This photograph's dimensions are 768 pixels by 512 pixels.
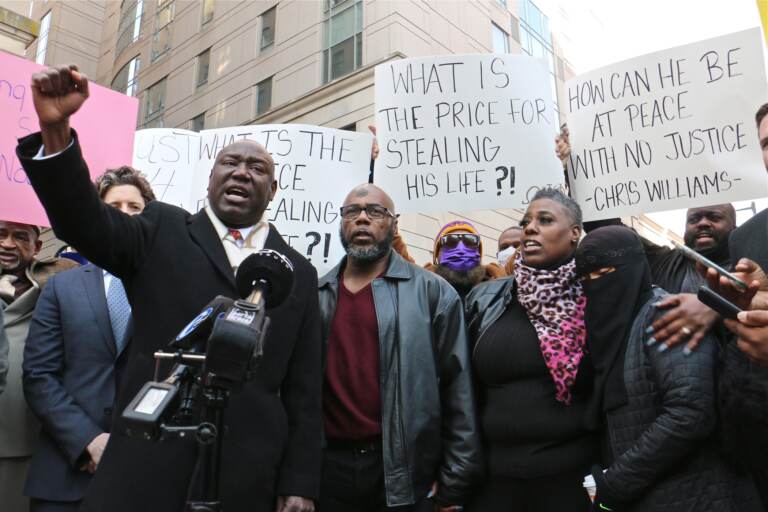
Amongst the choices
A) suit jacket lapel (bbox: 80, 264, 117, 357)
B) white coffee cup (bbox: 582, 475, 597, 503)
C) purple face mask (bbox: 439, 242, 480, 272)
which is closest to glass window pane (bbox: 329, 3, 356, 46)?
purple face mask (bbox: 439, 242, 480, 272)

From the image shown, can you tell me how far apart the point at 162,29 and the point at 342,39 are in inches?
382

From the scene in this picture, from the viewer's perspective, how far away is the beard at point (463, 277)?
4.45 meters

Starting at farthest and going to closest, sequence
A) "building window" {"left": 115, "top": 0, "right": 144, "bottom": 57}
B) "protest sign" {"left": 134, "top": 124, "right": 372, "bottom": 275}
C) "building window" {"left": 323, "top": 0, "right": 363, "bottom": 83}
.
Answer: "building window" {"left": 115, "top": 0, "right": 144, "bottom": 57}
"building window" {"left": 323, "top": 0, "right": 363, "bottom": 83}
"protest sign" {"left": 134, "top": 124, "right": 372, "bottom": 275}

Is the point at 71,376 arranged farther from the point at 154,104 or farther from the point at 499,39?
the point at 154,104

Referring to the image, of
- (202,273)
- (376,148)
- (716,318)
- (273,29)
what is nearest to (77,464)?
(202,273)

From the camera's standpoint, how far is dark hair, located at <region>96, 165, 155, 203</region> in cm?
324

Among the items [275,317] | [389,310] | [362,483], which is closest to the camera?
[275,317]

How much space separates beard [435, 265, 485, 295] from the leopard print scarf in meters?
1.27

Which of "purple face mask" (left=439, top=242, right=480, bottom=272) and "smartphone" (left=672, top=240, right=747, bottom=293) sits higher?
"purple face mask" (left=439, top=242, right=480, bottom=272)

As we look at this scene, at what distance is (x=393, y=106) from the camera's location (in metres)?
4.55

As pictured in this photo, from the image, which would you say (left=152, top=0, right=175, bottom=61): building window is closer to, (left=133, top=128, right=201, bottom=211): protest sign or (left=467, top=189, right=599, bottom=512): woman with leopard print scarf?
(left=133, top=128, right=201, bottom=211): protest sign

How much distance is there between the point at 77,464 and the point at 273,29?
57.6ft

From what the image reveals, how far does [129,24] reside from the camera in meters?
25.0

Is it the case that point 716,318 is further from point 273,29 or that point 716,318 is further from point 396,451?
point 273,29
